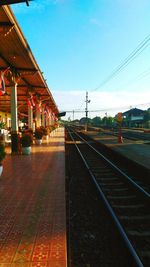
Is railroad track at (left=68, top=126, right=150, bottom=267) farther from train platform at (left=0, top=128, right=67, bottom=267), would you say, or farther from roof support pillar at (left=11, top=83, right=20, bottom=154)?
roof support pillar at (left=11, top=83, right=20, bottom=154)

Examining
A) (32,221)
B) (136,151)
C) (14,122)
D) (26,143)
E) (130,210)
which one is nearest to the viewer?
(32,221)

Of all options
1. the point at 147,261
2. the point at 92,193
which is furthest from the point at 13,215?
the point at 92,193

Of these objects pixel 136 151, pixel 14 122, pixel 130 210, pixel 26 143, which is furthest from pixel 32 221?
pixel 136 151

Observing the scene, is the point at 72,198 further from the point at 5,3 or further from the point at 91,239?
the point at 5,3

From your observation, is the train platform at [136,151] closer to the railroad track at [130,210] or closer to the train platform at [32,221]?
the railroad track at [130,210]

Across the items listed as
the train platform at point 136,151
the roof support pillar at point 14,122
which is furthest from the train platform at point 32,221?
the roof support pillar at point 14,122

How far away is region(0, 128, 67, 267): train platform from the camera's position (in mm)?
4039

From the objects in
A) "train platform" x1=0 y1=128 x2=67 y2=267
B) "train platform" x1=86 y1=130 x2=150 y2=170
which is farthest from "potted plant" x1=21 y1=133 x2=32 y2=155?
"train platform" x1=0 y1=128 x2=67 y2=267

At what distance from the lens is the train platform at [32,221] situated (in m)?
4.04

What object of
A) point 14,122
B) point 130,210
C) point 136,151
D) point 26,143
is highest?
point 14,122

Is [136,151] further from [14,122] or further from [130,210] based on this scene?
[130,210]

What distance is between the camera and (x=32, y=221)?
215 inches

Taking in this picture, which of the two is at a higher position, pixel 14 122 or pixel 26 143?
pixel 14 122

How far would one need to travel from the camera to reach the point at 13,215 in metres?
5.86
